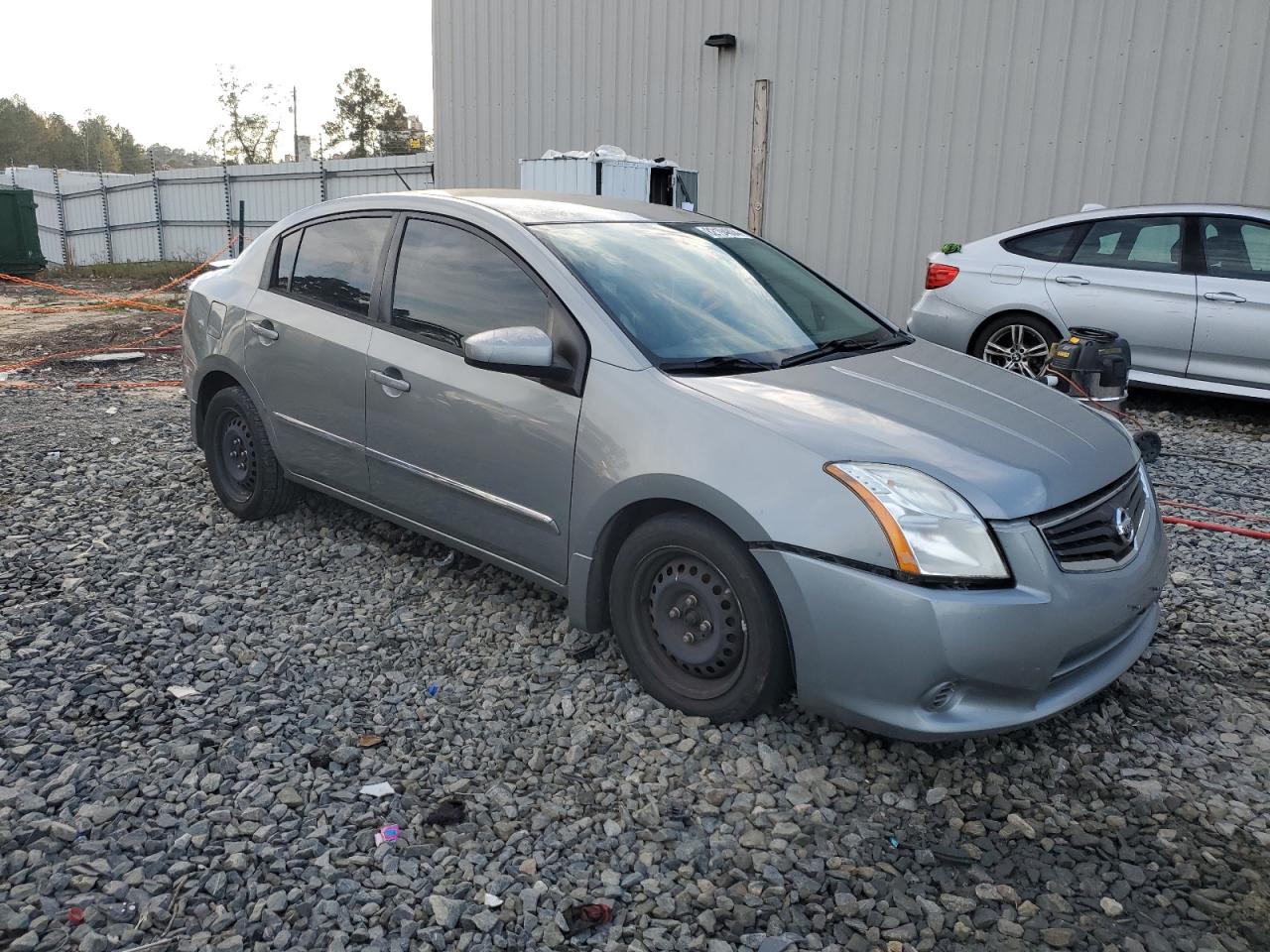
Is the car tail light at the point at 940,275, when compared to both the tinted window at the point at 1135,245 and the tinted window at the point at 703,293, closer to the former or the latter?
the tinted window at the point at 1135,245

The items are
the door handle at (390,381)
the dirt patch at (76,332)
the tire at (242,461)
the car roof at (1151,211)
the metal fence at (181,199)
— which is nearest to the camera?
the door handle at (390,381)

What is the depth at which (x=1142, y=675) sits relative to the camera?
3.64 meters

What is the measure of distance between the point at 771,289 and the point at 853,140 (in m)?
7.97

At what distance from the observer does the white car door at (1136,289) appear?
7.61 meters

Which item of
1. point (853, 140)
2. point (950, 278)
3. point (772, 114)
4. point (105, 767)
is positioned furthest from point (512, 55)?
→ point (105, 767)

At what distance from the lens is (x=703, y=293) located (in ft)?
12.4

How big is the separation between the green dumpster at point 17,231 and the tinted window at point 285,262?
64.3ft

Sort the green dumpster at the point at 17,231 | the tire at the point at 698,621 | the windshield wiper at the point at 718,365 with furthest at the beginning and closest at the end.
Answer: the green dumpster at the point at 17,231, the windshield wiper at the point at 718,365, the tire at the point at 698,621

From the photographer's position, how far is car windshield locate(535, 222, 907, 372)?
138 inches

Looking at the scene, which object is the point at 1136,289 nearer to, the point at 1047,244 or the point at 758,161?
the point at 1047,244

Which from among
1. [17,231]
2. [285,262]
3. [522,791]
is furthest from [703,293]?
[17,231]

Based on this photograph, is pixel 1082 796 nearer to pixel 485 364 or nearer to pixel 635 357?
pixel 635 357

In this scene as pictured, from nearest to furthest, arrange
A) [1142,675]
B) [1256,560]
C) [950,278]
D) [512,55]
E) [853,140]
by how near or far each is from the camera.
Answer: [1142,675] < [1256,560] < [950,278] < [853,140] < [512,55]

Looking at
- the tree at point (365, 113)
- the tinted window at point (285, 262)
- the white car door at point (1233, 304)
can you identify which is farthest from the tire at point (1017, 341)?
the tree at point (365, 113)
